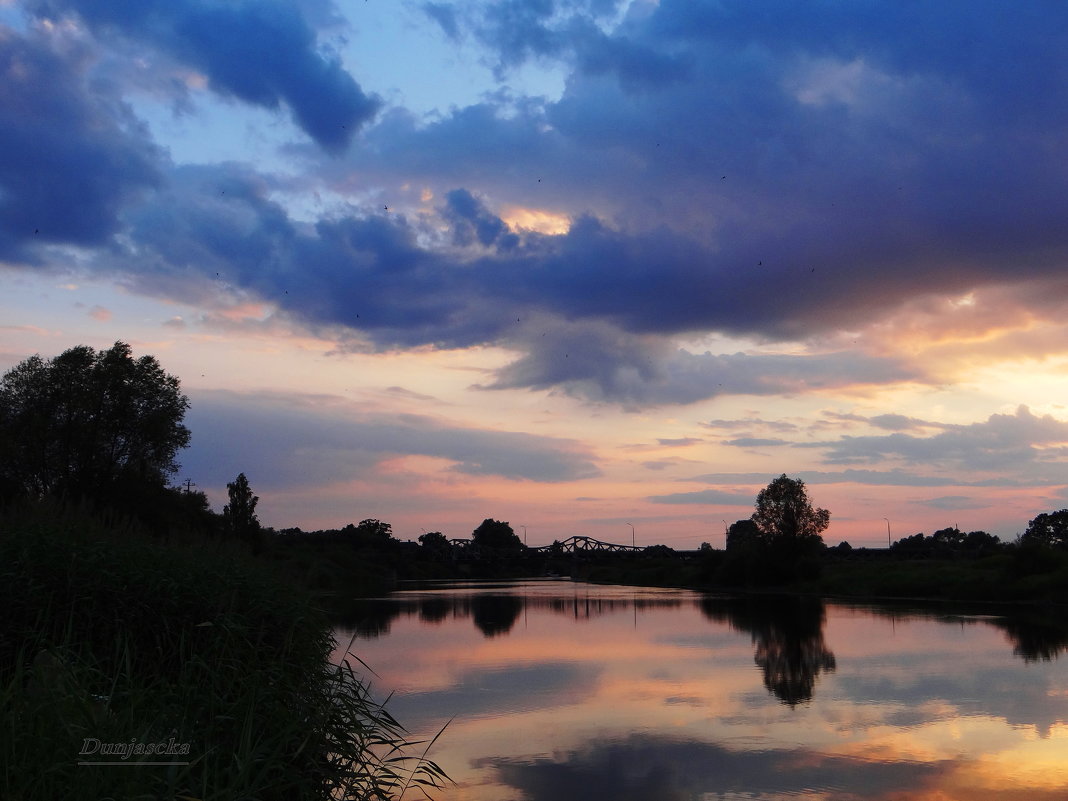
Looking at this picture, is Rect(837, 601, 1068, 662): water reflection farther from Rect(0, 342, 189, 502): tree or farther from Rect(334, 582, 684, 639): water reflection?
Rect(0, 342, 189, 502): tree

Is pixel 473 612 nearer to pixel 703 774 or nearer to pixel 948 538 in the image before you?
pixel 703 774

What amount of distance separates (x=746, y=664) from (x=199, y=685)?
2304 centimetres

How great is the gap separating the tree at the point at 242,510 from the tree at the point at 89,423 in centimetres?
1754

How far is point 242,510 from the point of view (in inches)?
2677

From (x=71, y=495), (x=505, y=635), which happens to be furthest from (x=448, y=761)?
(x=71, y=495)

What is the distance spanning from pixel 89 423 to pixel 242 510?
23519mm

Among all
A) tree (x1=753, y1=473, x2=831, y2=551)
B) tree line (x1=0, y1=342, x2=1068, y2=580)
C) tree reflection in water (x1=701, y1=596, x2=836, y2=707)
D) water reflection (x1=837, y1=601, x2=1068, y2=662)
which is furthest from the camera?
tree (x1=753, y1=473, x2=831, y2=551)

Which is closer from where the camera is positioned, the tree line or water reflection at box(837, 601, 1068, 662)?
water reflection at box(837, 601, 1068, 662)

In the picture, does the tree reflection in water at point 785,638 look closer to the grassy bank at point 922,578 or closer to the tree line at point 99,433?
the grassy bank at point 922,578

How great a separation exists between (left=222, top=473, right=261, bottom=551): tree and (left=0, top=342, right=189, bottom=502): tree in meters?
17.5

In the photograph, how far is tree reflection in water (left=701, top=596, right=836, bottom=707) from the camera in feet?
83.1

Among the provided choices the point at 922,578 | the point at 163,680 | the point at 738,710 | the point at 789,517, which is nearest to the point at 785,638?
the point at 738,710

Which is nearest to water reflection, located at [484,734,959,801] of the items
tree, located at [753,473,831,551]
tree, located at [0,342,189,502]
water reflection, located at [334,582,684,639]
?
water reflection, located at [334,582,684,639]

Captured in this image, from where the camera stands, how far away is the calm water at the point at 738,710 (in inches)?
578
